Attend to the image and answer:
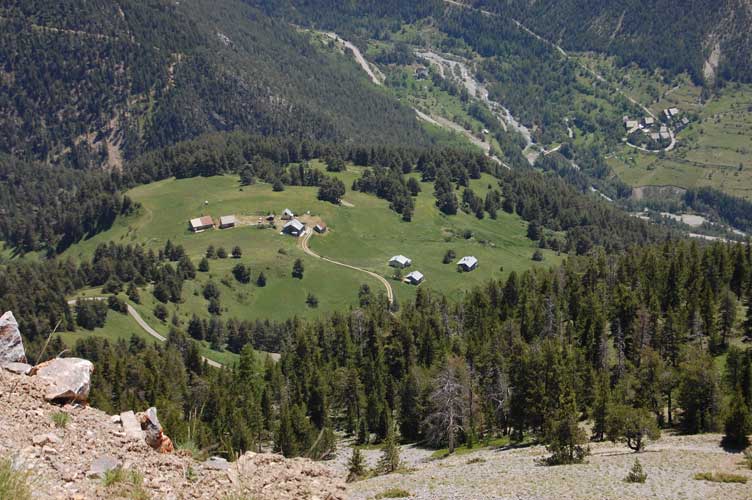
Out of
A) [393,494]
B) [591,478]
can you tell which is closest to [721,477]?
[591,478]

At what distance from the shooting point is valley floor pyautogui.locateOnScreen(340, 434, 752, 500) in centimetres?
5769

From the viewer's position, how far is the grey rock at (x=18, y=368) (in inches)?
1416

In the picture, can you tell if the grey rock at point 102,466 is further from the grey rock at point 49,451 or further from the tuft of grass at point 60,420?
the tuft of grass at point 60,420

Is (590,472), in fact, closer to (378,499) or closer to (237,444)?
(378,499)

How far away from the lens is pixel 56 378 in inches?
1421

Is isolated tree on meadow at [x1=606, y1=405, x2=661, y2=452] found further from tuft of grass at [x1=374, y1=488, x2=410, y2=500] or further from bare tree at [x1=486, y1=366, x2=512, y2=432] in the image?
tuft of grass at [x1=374, y1=488, x2=410, y2=500]

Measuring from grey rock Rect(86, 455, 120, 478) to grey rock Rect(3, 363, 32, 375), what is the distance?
7438 millimetres

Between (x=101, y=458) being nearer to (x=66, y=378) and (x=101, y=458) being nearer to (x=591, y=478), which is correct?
(x=66, y=378)

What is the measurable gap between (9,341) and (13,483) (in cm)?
1512

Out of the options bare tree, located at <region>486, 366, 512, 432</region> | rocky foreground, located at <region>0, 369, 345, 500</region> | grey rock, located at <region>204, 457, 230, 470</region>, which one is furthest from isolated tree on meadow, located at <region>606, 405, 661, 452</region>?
grey rock, located at <region>204, 457, 230, 470</region>

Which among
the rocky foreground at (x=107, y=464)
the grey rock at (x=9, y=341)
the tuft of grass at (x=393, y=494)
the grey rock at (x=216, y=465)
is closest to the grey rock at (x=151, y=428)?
the rocky foreground at (x=107, y=464)

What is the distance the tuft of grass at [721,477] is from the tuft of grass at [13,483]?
5751 centimetres

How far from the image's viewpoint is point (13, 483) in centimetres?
2447

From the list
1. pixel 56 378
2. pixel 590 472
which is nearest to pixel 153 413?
pixel 56 378
